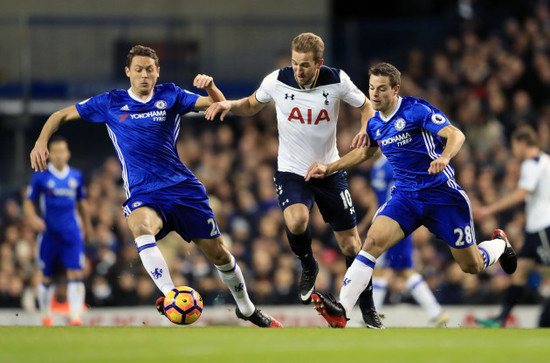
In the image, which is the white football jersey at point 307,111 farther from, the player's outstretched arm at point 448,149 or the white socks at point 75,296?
the white socks at point 75,296

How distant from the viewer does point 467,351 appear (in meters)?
6.92

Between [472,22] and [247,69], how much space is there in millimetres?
4884

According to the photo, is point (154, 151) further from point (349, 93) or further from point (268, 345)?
point (268, 345)

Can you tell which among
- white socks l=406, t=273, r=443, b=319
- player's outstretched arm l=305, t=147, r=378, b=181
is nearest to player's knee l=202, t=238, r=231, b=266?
player's outstretched arm l=305, t=147, r=378, b=181

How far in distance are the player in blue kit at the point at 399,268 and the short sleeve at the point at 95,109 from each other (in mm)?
5024

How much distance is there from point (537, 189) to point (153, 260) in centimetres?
564

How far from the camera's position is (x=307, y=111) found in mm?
10031

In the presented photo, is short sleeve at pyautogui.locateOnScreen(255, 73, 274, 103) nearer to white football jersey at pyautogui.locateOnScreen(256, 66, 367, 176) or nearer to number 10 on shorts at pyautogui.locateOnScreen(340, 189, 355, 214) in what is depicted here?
white football jersey at pyautogui.locateOnScreen(256, 66, 367, 176)

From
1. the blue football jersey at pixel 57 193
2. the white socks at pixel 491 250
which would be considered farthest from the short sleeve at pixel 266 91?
the blue football jersey at pixel 57 193

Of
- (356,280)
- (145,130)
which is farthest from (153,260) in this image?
(356,280)

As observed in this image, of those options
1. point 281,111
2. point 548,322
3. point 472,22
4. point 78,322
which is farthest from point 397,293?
point 472,22

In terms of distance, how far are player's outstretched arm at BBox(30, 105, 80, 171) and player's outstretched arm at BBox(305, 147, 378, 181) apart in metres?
2.29

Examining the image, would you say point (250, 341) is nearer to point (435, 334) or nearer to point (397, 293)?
point (435, 334)

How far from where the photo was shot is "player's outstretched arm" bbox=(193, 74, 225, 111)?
30.5ft
